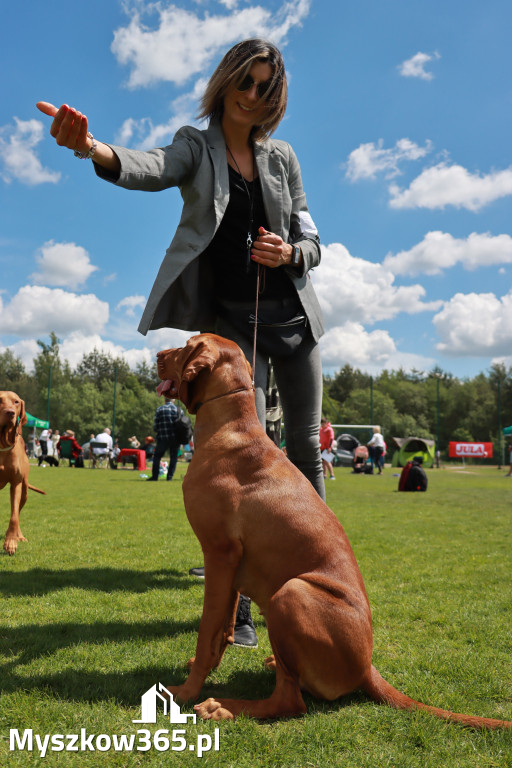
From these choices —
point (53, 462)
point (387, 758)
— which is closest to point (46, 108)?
point (387, 758)

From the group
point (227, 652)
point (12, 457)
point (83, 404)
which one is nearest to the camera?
point (227, 652)

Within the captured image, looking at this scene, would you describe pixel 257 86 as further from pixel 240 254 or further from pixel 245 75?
pixel 240 254

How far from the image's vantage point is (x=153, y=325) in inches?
116

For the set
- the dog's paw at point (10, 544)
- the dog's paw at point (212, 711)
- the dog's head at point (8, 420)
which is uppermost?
the dog's head at point (8, 420)

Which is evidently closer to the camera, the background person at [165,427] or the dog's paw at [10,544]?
the dog's paw at [10,544]

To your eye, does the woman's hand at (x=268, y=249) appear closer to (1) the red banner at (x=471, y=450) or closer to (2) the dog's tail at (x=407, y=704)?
(2) the dog's tail at (x=407, y=704)

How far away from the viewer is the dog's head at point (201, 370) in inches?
93.9

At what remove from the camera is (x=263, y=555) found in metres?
2.19

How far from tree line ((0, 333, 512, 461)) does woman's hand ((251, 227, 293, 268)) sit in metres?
37.6

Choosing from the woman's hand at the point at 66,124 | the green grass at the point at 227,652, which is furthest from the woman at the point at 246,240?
the green grass at the point at 227,652

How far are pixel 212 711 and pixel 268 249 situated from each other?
7.02ft

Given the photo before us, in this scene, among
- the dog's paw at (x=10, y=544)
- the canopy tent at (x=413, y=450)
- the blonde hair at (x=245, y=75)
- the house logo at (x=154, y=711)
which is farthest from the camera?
the canopy tent at (x=413, y=450)

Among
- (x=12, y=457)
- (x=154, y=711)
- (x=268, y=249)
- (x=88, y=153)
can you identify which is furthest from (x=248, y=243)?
(x=12, y=457)

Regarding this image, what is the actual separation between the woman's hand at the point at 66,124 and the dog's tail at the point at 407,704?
245cm
